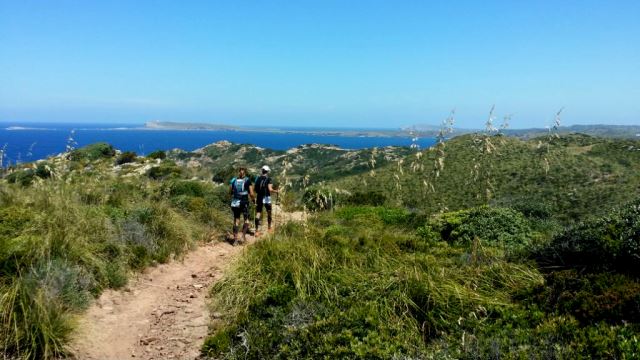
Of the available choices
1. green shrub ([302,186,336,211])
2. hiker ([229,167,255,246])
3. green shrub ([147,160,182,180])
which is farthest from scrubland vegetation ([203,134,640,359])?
→ green shrub ([147,160,182,180])

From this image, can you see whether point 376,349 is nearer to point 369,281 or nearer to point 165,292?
point 369,281

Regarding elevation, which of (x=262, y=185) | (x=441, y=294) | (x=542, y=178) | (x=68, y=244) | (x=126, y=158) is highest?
(x=262, y=185)

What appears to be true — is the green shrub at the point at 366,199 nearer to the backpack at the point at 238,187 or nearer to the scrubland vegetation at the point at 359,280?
the scrubland vegetation at the point at 359,280

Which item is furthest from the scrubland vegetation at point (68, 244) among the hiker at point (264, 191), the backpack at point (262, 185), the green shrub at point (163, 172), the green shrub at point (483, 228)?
the green shrub at point (163, 172)

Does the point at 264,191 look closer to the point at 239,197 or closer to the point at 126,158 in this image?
the point at 239,197

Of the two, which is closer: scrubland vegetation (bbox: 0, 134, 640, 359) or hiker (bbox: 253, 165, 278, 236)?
scrubland vegetation (bbox: 0, 134, 640, 359)

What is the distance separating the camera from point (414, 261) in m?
6.60

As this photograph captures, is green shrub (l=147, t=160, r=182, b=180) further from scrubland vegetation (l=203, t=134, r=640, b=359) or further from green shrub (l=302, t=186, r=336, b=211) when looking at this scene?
scrubland vegetation (l=203, t=134, r=640, b=359)

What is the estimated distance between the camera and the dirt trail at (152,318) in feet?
18.2

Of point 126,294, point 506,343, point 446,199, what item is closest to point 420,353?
point 506,343

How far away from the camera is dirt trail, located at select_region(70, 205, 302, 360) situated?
555 centimetres

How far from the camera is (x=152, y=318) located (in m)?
6.52

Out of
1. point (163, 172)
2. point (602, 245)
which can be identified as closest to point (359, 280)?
point (602, 245)

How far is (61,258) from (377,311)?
4.44m
